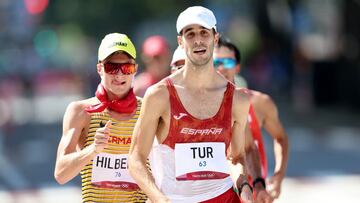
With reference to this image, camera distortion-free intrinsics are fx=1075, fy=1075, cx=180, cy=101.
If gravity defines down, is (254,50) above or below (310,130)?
above

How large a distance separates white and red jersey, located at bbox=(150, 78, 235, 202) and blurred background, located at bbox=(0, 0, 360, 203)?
776 centimetres

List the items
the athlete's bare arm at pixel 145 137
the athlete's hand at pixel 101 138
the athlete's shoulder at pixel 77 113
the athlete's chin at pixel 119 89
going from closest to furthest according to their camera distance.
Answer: the athlete's bare arm at pixel 145 137 → the athlete's hand at pixel 101 138 → the athlete's shoulder at pixel 77 113 → the athlete's chin at pixel 119 89

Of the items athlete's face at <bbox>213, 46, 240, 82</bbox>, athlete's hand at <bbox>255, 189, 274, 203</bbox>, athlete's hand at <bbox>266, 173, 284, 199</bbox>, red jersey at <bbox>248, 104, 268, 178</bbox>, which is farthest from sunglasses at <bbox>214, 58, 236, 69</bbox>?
athlete's hand at <bbox>255, 189, 274, 203</bbox>

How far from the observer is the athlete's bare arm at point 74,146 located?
6815 millimetres

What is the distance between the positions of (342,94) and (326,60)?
5.24ft

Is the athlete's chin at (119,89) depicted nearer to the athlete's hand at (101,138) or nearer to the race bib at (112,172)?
the race bib at (112,172)

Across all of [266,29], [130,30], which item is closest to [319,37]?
[266,29]

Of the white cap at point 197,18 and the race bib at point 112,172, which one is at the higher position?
the white cap at point 197,18

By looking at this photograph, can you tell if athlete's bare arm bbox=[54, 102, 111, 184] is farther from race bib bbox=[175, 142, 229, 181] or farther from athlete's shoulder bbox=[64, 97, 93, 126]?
race bib bbox=[175, 142, 229, 181]

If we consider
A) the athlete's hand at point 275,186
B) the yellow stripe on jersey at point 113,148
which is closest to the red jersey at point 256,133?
the athlete's hand at point 275,186

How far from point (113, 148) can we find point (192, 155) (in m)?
0.72

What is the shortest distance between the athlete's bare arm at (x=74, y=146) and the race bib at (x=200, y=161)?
0.50 meters

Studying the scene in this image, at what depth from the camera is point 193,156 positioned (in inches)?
269

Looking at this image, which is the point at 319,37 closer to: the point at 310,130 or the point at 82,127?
the point at 310,130
